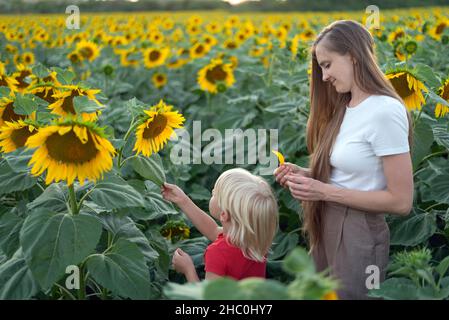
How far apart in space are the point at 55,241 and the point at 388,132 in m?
1.03

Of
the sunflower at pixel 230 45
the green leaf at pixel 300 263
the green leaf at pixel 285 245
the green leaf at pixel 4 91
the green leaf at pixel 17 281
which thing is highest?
the sunflower at pixel 230 45

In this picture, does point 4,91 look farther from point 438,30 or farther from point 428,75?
point 438,30

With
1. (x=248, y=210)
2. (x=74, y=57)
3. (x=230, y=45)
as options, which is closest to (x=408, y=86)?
(x=248, y=210)

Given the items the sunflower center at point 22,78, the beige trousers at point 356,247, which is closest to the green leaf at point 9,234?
the beige trousers at point 356,247

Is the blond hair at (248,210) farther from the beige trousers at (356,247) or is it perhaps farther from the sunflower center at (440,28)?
the sunflower center at (440,28)

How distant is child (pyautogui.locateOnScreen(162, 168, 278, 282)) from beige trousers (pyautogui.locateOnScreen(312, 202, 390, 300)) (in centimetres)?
23

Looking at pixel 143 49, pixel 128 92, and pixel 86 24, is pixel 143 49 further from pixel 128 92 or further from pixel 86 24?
pixel 86 24

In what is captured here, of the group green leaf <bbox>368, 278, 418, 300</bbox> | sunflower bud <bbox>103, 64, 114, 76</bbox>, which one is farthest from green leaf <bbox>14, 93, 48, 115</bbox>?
sunflower bud <bbox>103, 64, 114, 76</bbox>

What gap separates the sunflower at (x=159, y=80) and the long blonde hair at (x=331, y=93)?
14.0 ft

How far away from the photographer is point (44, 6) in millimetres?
15344

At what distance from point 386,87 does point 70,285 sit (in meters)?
1.18

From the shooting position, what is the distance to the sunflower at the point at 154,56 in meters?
6.62

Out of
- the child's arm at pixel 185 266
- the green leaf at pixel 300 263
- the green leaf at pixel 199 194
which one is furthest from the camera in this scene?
the green leaf at pixel 199 194
